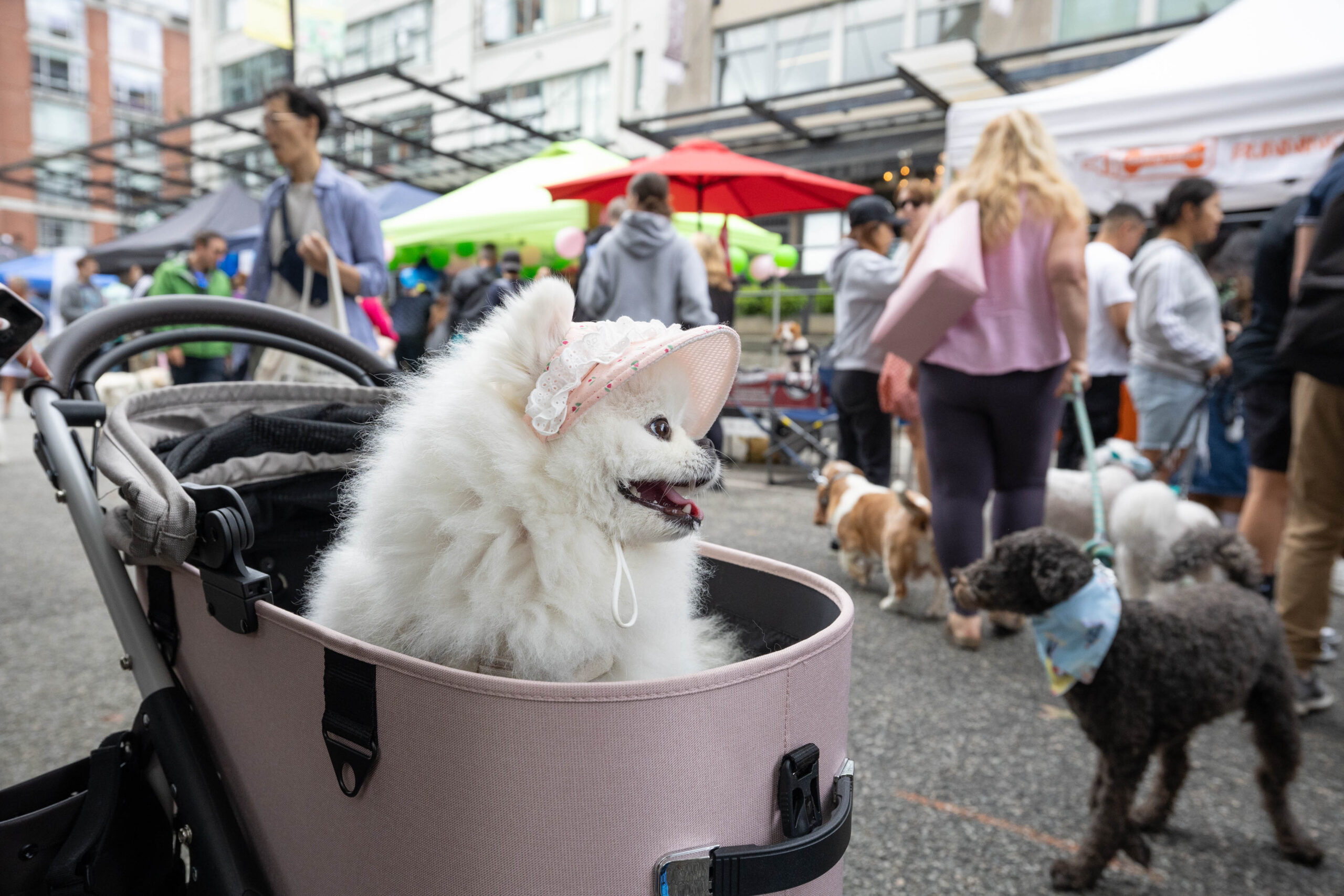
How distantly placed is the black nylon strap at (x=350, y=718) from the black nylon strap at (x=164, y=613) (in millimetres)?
472

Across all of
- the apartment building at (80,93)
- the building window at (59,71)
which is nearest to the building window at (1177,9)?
the apartment building at (80,93)

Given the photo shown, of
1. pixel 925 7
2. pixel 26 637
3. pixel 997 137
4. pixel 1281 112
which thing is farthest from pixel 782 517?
pixel 925 7

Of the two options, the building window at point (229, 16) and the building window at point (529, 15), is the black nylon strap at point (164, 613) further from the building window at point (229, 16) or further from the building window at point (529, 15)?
the building window at point (229, 16)

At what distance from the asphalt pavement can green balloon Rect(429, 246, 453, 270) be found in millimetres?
5703

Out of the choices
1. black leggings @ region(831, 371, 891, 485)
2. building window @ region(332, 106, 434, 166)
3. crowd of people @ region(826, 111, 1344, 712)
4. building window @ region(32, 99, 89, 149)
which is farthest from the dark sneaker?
building window @ region(32, 99, 89, 149)

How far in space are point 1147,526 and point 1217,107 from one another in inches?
98.7

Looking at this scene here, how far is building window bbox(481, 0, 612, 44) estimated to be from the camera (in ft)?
48.9

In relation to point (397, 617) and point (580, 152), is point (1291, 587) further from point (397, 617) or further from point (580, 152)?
point (580, 152)

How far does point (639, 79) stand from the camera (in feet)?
47.3

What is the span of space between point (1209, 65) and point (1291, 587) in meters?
3.14

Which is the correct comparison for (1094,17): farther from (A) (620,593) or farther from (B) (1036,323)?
(A) (620,593)

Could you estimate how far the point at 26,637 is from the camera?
2.98m

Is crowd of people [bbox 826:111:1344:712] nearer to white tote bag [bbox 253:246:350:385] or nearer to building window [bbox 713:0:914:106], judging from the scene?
white tote bag [bbox 253:246:350:385]

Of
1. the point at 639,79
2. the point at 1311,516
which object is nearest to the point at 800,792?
the point at 1311,516
